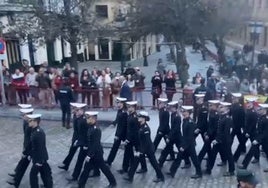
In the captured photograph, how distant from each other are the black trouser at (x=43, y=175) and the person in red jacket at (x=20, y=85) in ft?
23.8

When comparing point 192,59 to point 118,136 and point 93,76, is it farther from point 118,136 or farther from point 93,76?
point 118,136

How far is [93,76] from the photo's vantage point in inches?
678

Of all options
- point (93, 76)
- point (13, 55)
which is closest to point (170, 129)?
point (93, 76)

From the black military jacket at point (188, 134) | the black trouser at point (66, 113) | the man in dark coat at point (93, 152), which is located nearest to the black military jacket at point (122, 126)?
the man in dark coat at point (93, 152)

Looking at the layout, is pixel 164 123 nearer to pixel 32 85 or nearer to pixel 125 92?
pixel 125 92

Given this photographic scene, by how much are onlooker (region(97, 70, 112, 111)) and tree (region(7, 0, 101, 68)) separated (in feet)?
17.6

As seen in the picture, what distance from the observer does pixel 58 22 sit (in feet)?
69.2

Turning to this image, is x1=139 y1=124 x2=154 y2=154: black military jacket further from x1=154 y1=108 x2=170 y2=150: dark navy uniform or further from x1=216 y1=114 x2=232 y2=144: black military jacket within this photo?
x1=216 y1=114 x2=232 y2=144: black military jacket

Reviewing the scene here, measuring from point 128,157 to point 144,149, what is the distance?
0.84 metres

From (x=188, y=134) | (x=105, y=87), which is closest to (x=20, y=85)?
(x=105, y=87)

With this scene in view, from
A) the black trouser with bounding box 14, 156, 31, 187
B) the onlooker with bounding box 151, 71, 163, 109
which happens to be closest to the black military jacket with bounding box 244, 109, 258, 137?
the black trouser with bounding box 14, 156, 31, 187

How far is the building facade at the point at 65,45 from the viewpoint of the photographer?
77.4 ft

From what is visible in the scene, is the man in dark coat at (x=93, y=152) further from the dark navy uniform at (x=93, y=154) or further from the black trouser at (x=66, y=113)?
the black trouser at (x=66, y=113)

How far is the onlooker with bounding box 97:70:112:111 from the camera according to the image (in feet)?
53.1
